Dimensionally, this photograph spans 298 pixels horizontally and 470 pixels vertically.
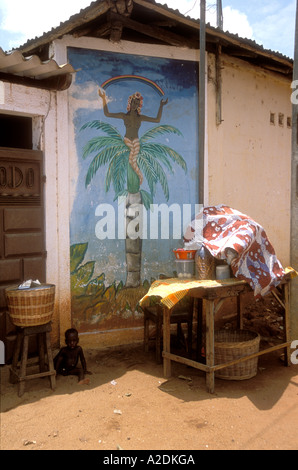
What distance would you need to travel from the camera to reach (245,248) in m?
5.01

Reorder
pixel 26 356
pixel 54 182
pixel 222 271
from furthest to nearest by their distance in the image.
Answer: pixel 54 182 < pixel 222 271 < pixel 26 356

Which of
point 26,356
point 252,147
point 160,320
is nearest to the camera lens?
point 26,356

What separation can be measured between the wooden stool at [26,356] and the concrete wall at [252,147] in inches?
146

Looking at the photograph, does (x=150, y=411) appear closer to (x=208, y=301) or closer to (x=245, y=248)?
(x=208, y=301)

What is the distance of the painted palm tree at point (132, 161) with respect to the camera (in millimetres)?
6246

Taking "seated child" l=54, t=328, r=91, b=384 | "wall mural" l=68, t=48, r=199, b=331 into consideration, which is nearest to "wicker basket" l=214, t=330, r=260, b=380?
"seated child" l=54, t=328, r=91, b=384

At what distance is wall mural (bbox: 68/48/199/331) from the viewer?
6125 mm

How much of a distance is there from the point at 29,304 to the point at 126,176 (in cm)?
261

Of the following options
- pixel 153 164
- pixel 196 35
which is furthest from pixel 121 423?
pixel 196 35

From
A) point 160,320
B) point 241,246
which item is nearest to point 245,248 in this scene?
point 241,246

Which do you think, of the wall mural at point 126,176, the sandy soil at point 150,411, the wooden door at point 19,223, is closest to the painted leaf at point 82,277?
the wall mural at point 126,176
